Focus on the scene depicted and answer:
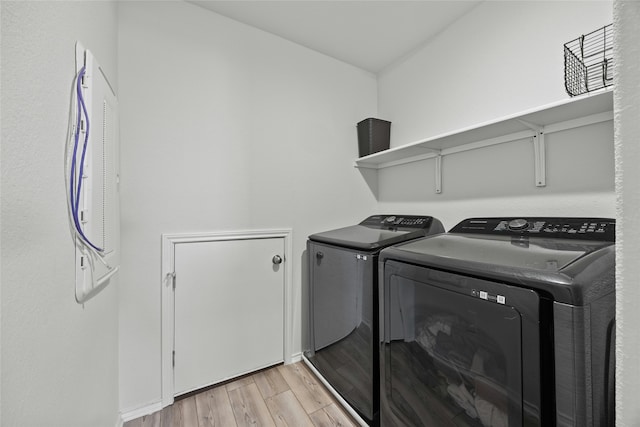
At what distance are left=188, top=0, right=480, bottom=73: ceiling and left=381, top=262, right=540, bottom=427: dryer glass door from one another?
1.74m

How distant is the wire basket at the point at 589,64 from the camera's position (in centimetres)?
108

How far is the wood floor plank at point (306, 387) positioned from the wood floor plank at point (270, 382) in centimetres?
4

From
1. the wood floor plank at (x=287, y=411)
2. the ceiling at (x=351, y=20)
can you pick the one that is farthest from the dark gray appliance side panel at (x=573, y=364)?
the ceiling at (x=351, y=20)

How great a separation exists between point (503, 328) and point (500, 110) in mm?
1380

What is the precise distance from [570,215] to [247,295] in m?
1.99

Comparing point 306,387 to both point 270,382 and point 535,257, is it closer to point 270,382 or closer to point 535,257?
point 270,382

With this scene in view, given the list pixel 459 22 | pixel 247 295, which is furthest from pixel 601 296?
pixel 459 22

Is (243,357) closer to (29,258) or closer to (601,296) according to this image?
(29,258)

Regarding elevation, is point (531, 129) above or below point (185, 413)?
above

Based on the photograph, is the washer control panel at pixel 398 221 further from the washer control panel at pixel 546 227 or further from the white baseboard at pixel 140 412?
the white baseboard at pixel 140 412

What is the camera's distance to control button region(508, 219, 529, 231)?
1.30 meters

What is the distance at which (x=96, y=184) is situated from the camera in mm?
968

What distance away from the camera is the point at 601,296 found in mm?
722

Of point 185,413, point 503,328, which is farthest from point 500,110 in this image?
point 185,413
